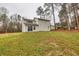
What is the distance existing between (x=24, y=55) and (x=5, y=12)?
1.64 ft

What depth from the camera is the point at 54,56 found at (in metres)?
2.03

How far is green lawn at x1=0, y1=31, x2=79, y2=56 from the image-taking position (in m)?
2.03

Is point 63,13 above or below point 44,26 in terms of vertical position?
above

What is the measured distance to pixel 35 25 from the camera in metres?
2.07

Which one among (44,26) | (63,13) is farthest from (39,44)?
(63,13)

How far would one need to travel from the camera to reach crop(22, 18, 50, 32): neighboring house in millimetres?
2062

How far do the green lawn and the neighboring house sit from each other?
0.04 metres

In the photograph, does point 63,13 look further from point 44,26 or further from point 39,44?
point 39,44

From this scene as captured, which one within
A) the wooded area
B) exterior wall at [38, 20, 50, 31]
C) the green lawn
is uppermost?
the wooded area

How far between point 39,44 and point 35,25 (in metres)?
0.21

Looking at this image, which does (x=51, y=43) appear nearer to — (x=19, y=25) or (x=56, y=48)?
(x=56, y=48)

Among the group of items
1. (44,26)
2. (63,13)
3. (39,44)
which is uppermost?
(63,13)

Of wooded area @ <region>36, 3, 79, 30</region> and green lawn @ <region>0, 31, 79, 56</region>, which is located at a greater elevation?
wooded area @ <region>36, 3, 79, 30</region>

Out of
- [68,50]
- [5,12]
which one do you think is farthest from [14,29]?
[68,50]
